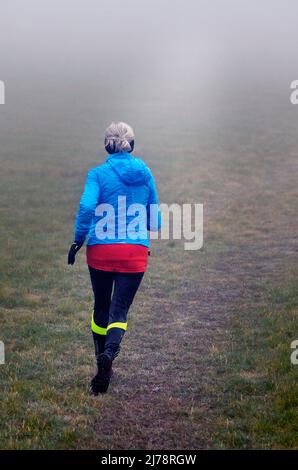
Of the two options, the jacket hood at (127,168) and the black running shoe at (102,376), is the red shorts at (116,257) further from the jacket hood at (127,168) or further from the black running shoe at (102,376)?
the black running shoe at (102,376)

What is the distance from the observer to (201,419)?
24.0 ft

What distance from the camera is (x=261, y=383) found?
326 inches

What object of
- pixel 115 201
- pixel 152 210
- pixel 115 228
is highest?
pixel 115 201

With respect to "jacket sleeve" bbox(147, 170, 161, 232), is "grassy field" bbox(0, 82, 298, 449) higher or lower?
lower

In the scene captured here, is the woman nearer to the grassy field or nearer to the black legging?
the black legging

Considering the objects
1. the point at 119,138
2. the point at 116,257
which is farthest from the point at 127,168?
the point at 116,257

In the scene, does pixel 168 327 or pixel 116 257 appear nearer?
pixel 116 257

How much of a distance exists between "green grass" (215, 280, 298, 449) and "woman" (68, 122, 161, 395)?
1557mm

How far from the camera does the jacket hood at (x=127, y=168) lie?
25.6 feet

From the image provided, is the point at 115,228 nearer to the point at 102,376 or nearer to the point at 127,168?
the point at 127,168

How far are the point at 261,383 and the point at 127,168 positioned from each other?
3.13 m

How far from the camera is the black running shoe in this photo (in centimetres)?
769


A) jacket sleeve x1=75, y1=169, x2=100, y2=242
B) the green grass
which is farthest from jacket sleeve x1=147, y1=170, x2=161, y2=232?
the green grass

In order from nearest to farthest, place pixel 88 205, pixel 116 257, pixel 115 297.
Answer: pixel 88 205
pixel 116 257
pixel 115 297
